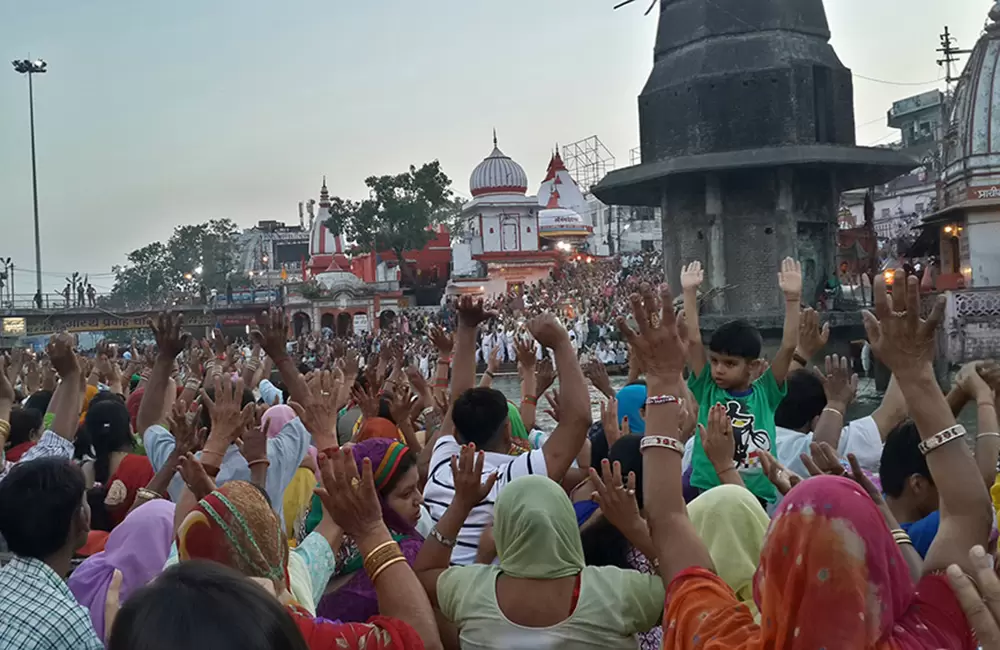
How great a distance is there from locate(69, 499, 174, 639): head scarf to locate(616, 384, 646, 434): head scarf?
2.74 metres

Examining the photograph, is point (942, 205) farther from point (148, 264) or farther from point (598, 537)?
point (148, 264)

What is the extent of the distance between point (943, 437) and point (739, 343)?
233 cm

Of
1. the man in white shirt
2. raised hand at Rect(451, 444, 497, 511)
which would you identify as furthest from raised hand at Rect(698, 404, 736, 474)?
raised hand at Rect(451, 444, 497, 511)

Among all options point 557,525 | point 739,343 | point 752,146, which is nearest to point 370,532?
point 557,525

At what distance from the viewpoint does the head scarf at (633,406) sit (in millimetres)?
5465

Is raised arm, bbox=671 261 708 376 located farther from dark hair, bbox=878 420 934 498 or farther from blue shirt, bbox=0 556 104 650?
blue shirt, bbox=0 556 104 650

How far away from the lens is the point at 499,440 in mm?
4090

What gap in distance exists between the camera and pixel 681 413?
2979 millimetres

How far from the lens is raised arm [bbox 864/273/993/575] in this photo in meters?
2.35

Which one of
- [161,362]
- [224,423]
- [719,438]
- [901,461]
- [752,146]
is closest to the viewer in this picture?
[901,461]

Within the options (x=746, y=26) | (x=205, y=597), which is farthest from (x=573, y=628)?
(x=746, y=26)

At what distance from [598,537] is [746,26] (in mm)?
19348

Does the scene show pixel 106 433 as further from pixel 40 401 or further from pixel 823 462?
pixel 823 462

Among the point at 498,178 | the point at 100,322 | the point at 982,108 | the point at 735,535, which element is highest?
the point at 498,178
